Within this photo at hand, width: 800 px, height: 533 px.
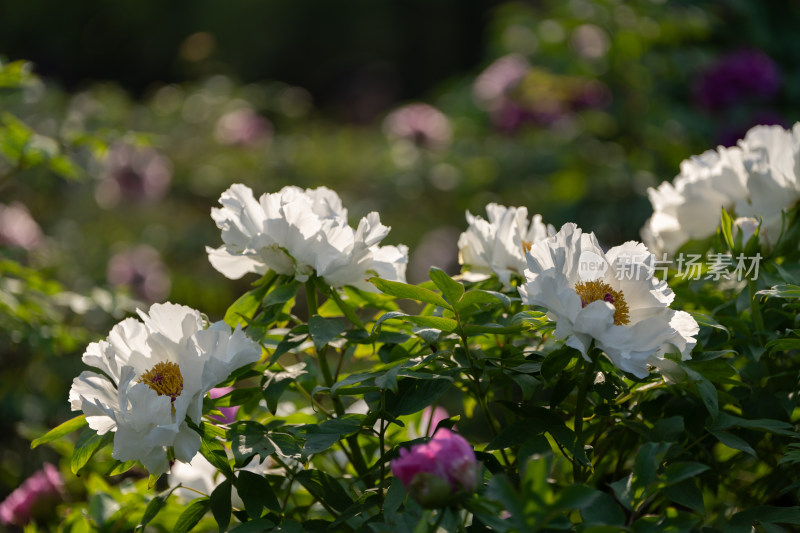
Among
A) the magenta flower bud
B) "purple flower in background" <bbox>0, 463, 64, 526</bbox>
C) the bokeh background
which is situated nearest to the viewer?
the magenta flower bud

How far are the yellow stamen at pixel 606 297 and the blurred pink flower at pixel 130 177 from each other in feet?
8.18

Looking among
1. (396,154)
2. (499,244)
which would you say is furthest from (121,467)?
(396,154)

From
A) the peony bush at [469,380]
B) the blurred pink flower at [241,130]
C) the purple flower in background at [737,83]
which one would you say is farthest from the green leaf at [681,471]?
the blurred pink flower at [241,130]

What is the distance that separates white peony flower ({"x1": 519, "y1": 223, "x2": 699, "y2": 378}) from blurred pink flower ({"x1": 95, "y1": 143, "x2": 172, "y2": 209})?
97.9 inches

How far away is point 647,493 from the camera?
0.60 metres

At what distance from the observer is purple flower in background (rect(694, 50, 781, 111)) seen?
2367mm

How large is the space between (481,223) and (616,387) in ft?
0.67

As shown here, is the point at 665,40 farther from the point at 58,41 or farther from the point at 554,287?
the point at 58,41

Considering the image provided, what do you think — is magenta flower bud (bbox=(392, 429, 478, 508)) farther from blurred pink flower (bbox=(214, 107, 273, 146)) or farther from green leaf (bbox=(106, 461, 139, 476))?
blurred pink flower (bbox=(214, 107, 273, 146))

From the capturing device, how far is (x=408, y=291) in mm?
670

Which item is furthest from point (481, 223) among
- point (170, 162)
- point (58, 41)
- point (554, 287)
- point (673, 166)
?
point (58, 41)

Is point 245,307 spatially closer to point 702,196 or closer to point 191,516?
point 191,516

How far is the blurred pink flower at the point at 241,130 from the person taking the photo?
362cm

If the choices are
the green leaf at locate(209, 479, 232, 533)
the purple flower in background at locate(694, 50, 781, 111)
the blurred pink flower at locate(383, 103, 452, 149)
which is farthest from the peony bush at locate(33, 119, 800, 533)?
the blurred pink flower at locate(383, 103, 452, 149)
